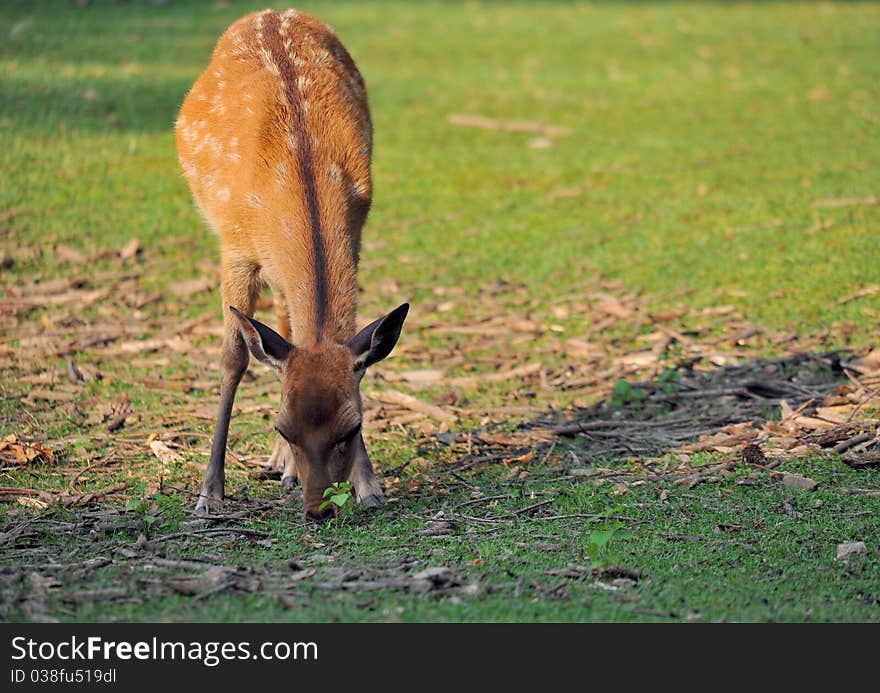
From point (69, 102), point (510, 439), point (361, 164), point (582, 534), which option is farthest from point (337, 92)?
point (69, 102)

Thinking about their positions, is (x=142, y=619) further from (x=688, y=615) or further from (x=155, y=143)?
(x=155, y=143)

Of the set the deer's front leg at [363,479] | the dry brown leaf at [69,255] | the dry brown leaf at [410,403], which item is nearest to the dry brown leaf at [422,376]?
the dry brown leaf at [410,403]

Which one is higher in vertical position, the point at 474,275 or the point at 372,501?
the point at 474,275

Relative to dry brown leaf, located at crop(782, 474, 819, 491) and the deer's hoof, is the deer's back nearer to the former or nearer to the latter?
the deer's hoof

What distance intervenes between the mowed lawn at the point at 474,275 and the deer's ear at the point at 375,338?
79 centimetres

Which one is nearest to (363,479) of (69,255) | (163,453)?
(163,453)

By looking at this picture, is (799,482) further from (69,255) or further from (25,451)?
(69,255)

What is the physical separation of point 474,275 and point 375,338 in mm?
4334

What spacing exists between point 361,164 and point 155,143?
6231 millimetres

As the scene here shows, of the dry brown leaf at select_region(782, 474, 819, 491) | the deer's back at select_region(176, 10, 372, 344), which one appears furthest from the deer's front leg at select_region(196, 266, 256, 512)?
the dry brown leaf at select_region(782, 474, 819, 491)

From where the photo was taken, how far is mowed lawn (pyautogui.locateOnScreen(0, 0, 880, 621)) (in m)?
5.04

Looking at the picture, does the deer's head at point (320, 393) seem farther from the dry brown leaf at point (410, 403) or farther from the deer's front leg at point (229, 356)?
the dry brown leaf at point (410, 403)

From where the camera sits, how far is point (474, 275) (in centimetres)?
991

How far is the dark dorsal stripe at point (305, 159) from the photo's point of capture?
230 inches
